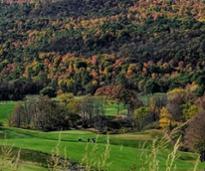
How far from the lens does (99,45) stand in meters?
128

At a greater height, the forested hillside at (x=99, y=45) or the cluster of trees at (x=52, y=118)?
the cluster of trees at (x=52, y=118)

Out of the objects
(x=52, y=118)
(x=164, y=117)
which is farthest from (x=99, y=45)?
(x=164, y=117)

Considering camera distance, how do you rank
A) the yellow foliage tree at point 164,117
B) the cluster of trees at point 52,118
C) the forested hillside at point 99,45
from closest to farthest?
the yellow foliage tree at point 164,117, the cluster of trees at point 52,118, the forested hillside at point 99,45

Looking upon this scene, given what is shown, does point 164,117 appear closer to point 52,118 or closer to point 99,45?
point 52,118

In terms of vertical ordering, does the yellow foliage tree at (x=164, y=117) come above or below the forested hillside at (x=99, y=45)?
above

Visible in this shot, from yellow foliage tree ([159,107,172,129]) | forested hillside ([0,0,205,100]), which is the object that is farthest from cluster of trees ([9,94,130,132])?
forested hillside ([0,0,205,100])

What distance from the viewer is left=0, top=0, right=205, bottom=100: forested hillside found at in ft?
333

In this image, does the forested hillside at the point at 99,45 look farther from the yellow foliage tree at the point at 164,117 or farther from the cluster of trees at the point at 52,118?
the cluster of trees at the point at 52,118

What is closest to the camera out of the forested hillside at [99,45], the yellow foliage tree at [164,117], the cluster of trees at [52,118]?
the yellow foliage tree at [164,117]

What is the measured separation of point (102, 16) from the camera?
486 ft

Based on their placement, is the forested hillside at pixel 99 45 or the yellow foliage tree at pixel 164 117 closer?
the yellow foliage tree at pixel 164 117

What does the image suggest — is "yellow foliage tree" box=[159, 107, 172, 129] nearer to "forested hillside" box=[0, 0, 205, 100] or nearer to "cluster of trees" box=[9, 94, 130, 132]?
"cluster of trees" box=[9, 94, 130, 132]

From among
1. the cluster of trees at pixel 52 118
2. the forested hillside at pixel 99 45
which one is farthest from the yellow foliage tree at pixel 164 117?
the forested hillside at pixel 99 45

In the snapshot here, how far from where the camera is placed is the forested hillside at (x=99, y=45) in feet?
333
